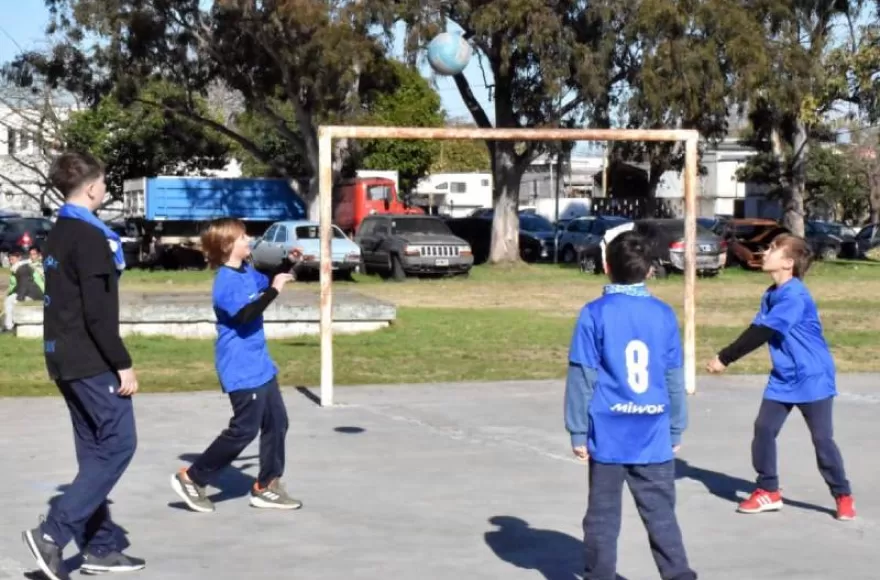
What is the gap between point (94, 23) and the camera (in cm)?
4444

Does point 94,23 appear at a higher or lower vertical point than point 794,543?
higher

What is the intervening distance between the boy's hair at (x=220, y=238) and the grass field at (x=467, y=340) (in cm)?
654

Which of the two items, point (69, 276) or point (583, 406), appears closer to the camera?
point (583, 406)

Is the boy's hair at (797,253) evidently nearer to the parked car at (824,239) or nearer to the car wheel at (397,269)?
the car wheel at (397,269)

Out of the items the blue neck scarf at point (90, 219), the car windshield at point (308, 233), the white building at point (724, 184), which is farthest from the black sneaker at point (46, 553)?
the white building at point (724, 184)

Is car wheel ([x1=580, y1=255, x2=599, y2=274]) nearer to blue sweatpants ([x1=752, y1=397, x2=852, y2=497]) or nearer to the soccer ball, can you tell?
the soccer ball

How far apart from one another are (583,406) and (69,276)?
7.88ft

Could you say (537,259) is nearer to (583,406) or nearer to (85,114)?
(85,114)

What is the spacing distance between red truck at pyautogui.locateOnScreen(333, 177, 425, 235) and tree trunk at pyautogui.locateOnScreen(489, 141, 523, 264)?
3.07 meters

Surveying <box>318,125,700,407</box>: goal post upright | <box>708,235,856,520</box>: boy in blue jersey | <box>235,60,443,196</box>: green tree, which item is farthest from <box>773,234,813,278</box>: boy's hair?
<box>235,60,443,196</box>: green tree

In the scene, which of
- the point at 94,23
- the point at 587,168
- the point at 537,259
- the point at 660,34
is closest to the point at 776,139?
the point at 537,259

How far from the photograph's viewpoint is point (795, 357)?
835 centimetres

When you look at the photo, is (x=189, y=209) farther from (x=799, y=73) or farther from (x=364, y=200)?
(x=799, y=73)

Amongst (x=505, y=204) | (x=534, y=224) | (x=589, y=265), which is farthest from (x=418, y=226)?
(x=534, y=224)
